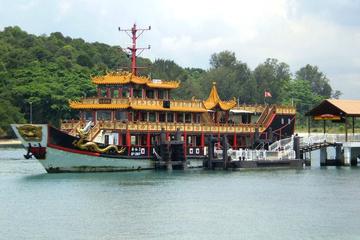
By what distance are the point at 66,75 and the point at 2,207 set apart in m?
→ 98.3

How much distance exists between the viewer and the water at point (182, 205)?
42125 mm

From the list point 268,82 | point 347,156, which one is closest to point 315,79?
point 268,82

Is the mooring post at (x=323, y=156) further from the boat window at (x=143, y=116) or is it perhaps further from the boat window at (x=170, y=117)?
the boat window at (x=143, y=116)

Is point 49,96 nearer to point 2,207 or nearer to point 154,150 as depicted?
point 154,150

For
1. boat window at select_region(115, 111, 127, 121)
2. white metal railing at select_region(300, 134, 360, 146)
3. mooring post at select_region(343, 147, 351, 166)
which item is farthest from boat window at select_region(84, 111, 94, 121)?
mooring post at select_region(343, 147, 351, 166)

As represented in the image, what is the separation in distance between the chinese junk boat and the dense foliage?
5977 cm

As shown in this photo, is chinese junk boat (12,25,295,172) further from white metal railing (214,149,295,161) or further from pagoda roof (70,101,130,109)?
white metal railing (214,149,295,161)

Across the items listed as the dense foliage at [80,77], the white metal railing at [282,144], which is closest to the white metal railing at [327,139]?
the white metal railing at [282,144]

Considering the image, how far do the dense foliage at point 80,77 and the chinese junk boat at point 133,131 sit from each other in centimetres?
5977

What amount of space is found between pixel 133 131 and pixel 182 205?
20.1 m

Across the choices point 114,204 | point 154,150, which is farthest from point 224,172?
point 114,204

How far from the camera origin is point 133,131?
69938mm

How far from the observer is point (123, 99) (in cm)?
7031

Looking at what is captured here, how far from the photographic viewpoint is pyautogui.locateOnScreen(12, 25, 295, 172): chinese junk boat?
66.2 metres
